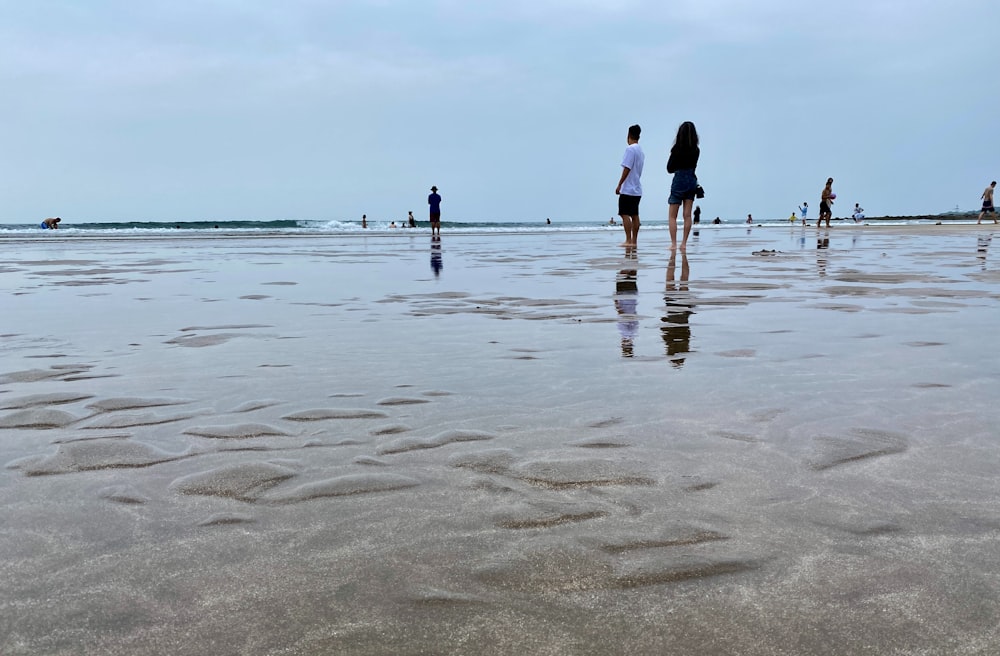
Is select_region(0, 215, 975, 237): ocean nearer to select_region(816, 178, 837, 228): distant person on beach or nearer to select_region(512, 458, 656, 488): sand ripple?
select_region(816, 178, 837, 228): distant person on beach

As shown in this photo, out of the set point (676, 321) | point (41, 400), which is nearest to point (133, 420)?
point (41, 400)

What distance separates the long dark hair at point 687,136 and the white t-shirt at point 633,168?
45.9 inches

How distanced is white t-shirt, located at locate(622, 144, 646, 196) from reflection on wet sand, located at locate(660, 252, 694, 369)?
209 inches

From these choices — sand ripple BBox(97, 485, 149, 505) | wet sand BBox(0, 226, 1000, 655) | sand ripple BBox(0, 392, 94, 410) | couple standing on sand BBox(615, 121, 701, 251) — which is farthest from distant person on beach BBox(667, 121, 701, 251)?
sand ripple BBox(97, 485, 149, 505)

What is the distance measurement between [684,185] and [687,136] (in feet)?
2.41

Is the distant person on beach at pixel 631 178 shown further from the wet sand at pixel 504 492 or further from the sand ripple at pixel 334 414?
the sand ripple at pixel 334 414

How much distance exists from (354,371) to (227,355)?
81cm

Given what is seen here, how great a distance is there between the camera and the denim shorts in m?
10.5

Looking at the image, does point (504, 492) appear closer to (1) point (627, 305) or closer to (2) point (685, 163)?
(1) point (627, 305)

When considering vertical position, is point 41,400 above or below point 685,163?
below

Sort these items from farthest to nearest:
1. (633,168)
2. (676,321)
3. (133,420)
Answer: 1. (633,168)
2. (676,321)
3. (133,420)

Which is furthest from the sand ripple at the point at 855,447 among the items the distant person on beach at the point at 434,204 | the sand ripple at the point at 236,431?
the distant person on beach at the point at 434,204

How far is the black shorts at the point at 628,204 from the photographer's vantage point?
12000 mm

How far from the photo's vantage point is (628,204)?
12125 millimetres
